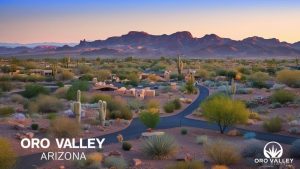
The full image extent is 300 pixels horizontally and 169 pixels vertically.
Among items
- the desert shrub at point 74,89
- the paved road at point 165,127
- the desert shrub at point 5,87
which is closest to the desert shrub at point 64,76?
the desert shrub at point 5,87

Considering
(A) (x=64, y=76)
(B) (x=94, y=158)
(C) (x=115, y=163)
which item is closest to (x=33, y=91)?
(A) (x=64, y=76)

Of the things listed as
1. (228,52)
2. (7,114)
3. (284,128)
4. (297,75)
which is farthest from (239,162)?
(228,52)

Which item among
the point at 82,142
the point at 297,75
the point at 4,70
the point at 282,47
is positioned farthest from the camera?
the point at 282,47

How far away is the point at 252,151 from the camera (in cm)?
1719

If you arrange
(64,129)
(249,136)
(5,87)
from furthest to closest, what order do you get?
(5,87) → (249,136) → (64,129)

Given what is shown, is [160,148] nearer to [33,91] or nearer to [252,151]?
[252,151]

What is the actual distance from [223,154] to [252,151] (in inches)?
65.2

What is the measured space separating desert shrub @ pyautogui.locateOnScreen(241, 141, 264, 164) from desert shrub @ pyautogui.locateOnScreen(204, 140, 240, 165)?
75cm

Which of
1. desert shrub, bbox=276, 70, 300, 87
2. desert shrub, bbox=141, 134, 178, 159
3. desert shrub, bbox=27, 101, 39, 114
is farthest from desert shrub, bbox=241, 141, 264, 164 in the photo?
desert shrub, bbox=276, 70, 300, 87

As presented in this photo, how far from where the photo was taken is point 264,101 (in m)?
34.7

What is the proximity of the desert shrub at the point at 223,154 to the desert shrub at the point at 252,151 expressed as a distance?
746 millimetres

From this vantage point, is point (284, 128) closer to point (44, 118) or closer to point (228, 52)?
→ point (44, 118)

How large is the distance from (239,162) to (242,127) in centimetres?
853

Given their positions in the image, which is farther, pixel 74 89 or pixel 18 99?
pixel 74 89
